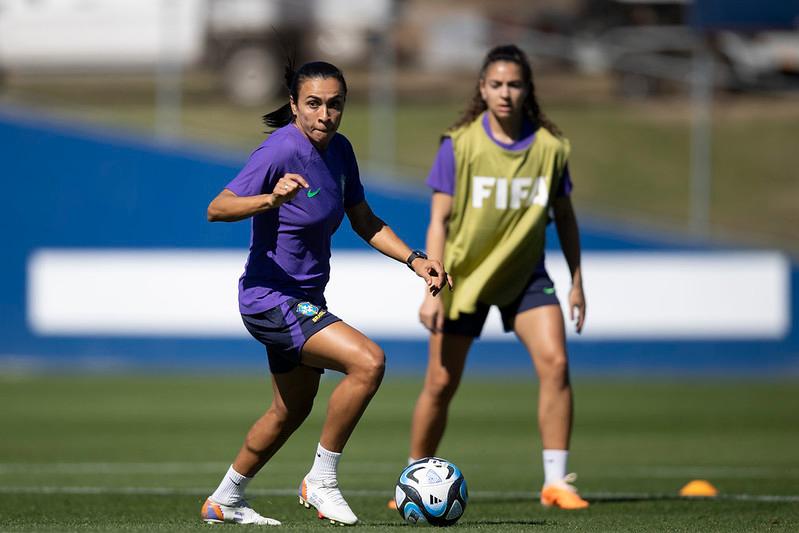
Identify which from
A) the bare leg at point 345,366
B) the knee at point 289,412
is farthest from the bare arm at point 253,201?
the knee at point 289,412

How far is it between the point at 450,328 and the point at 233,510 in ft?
6.43

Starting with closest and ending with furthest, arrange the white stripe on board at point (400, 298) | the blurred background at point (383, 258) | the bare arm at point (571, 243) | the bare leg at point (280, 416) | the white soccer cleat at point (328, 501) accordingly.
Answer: the white soccer cleat at point (328, 501) < the bare leg at point (280, 416) < the bare arm at point (571, 243) < the blurred background at point (383, 258) < the white stripe on board at point (400, 298)

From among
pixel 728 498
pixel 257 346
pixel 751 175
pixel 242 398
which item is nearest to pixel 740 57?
pixel 751 175

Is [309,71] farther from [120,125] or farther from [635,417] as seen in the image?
[120,125]

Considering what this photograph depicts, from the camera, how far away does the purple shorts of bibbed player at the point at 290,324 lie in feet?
21.7

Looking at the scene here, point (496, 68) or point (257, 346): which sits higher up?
point (496, 68)

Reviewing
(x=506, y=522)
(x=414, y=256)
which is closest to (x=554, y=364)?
(x=506, y=522)

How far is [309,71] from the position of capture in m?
6.63

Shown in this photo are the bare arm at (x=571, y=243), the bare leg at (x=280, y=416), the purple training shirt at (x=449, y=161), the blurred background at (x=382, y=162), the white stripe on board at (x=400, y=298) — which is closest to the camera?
the bare leg at (x=280, y=416)

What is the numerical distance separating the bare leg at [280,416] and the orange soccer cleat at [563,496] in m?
1.80

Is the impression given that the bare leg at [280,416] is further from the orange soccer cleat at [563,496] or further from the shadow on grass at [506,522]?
the orange soccer cleat at [563,496]

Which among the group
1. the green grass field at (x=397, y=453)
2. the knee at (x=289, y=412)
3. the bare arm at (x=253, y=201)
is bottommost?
A: the green grass field at (x=397, y=453)

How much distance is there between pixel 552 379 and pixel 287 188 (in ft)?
8.88

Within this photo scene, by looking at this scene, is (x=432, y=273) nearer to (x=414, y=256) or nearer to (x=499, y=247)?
(x=414, y=256)
